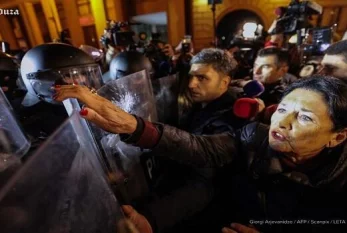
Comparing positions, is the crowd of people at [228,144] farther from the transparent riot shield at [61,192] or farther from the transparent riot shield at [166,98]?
the transparent riot shield at [61,192]

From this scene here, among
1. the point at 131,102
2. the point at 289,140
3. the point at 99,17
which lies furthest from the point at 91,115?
the point at 99,17

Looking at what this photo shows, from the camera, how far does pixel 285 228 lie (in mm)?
766

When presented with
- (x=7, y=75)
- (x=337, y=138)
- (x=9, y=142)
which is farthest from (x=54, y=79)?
(x=337, y=138)

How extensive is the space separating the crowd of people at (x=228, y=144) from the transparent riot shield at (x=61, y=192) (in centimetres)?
15

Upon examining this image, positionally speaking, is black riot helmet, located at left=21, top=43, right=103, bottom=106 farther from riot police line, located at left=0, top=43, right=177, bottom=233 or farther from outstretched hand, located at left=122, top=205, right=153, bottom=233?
outstretched hand, located at left=122, top=205, right=153, bottom=233

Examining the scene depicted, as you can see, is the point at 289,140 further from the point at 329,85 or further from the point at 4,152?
the point at 4,152

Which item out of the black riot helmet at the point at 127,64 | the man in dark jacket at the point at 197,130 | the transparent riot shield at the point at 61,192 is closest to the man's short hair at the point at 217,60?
the man in dark jacket at the point at 197,130

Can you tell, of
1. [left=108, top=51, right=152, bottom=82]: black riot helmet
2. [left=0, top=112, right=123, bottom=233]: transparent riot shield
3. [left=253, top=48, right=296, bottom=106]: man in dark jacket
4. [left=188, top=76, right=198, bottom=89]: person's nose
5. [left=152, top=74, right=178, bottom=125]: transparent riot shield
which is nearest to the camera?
[left=0, top=112, right=123, bottom=233]: transparent riot shield

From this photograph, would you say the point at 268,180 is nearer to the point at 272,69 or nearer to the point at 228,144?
the point at 228,144

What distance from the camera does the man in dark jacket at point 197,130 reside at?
2.77 feet

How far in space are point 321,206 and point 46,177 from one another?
77 cm

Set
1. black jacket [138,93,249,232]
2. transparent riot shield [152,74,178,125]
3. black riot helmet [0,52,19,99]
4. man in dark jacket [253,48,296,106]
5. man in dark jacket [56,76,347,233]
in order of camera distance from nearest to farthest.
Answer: man in dark jacket [56,76,347,233], black jacket [138,93,249,232], transparent riot shield [152,74,178,125], black riot helmet [0,52,19,99], man in dark jacket [253,48,296,106]

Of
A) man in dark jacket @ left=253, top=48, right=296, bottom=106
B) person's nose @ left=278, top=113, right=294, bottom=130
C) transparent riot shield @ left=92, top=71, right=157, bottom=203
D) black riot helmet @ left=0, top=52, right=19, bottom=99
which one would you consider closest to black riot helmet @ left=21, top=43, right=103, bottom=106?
black riot helmet @ left=0, top=52, right=19, bottom=99

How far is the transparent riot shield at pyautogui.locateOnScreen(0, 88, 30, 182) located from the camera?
2.19ft
